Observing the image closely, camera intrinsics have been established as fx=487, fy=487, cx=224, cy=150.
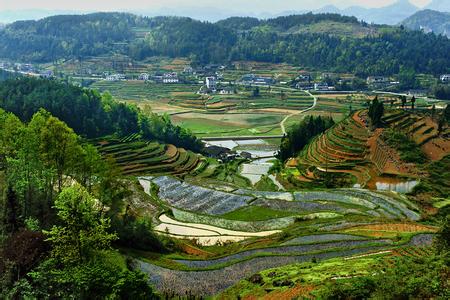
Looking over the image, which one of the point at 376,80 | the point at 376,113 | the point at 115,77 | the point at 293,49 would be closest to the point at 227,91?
the point at 115,77

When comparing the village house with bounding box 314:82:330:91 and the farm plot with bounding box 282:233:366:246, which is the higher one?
the village house with bounding box 314:82:330:91

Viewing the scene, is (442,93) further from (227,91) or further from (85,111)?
(85,111)

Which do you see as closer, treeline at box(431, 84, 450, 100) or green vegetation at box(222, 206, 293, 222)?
green vegetation at box(222, 206, 293, 222)

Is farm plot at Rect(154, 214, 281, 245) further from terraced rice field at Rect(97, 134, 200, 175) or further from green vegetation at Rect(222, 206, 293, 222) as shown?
terraced rice field at Rect(97, 134, 200, 175)

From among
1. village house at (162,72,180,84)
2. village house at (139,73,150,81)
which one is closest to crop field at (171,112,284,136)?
village house at (162,72,180,84)

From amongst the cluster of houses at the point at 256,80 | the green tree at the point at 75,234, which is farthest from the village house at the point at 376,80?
the green tree at the point at 75,234

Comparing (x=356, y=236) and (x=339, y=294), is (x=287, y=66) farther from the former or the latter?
(x=339, y=294)
